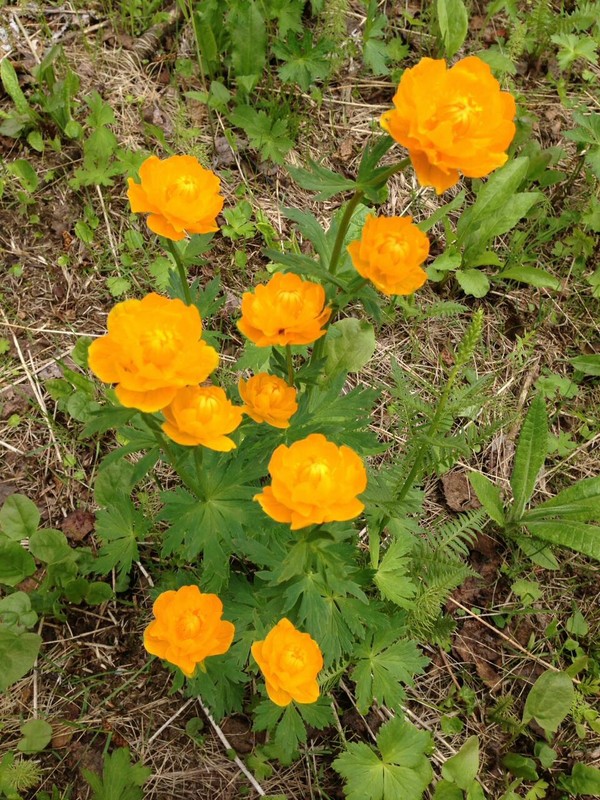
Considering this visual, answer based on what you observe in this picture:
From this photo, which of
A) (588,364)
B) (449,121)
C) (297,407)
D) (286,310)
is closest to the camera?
(449,121)

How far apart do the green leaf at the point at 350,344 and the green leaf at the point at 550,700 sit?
117 centimetres

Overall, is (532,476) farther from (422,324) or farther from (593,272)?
(593,272)

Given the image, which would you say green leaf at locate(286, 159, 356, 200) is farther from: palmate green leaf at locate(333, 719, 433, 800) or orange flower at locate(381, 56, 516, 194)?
palmate green leaf at locate(333, 719, 433, 800)

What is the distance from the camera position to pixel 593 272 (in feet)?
9.70

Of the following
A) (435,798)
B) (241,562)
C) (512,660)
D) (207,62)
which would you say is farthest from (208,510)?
(207,62)

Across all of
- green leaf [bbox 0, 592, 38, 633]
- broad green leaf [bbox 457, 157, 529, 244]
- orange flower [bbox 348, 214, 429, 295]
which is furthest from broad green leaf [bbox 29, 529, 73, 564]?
broad green leaf [bbox 457, 157, 529, 244]

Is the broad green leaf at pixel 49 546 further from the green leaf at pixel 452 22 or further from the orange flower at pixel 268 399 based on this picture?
the green leaf at pixel 452 22

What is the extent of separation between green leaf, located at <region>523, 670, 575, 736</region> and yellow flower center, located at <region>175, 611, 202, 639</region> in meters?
1.19

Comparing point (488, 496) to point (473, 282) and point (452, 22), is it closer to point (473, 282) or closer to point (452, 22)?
point (473, 282)

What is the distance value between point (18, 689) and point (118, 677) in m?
0.29

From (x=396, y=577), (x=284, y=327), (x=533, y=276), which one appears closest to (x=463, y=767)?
(x=396, y=577)

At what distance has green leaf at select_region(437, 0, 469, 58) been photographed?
296 centimetres

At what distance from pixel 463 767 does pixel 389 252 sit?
61.5 inches

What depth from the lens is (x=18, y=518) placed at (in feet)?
6.90
